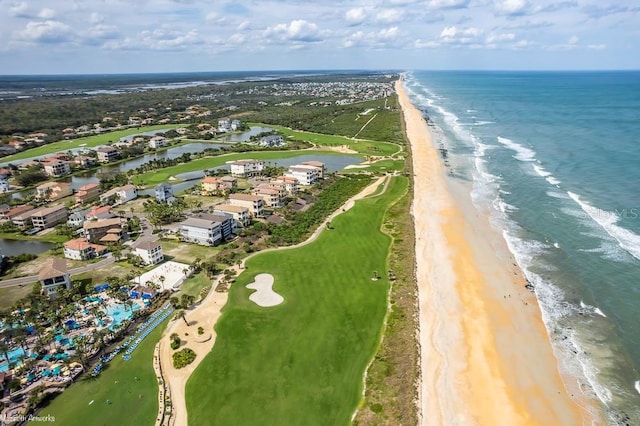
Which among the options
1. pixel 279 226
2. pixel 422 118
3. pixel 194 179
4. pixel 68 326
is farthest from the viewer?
pixel 422 118

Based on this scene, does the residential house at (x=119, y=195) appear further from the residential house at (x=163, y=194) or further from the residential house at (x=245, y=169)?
the residential house at (x=245, y=169)

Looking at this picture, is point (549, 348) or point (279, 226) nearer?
point (549, 348)

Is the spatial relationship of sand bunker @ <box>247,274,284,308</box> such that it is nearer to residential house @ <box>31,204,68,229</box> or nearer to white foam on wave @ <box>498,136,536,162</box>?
residential house @ <box>31,204,68,229</box>

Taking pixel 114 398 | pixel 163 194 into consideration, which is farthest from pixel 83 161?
pixel 114 398

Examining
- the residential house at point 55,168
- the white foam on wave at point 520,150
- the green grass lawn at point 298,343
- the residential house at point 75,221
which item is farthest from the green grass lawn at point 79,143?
the white foam on wave at point 520,150

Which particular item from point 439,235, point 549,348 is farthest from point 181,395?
point 439,235

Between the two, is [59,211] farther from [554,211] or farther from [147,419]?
[554,211]

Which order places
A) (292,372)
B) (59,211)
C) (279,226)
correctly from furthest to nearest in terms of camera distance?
1. (59,211)
2. (279,226)
3. (292,372)
